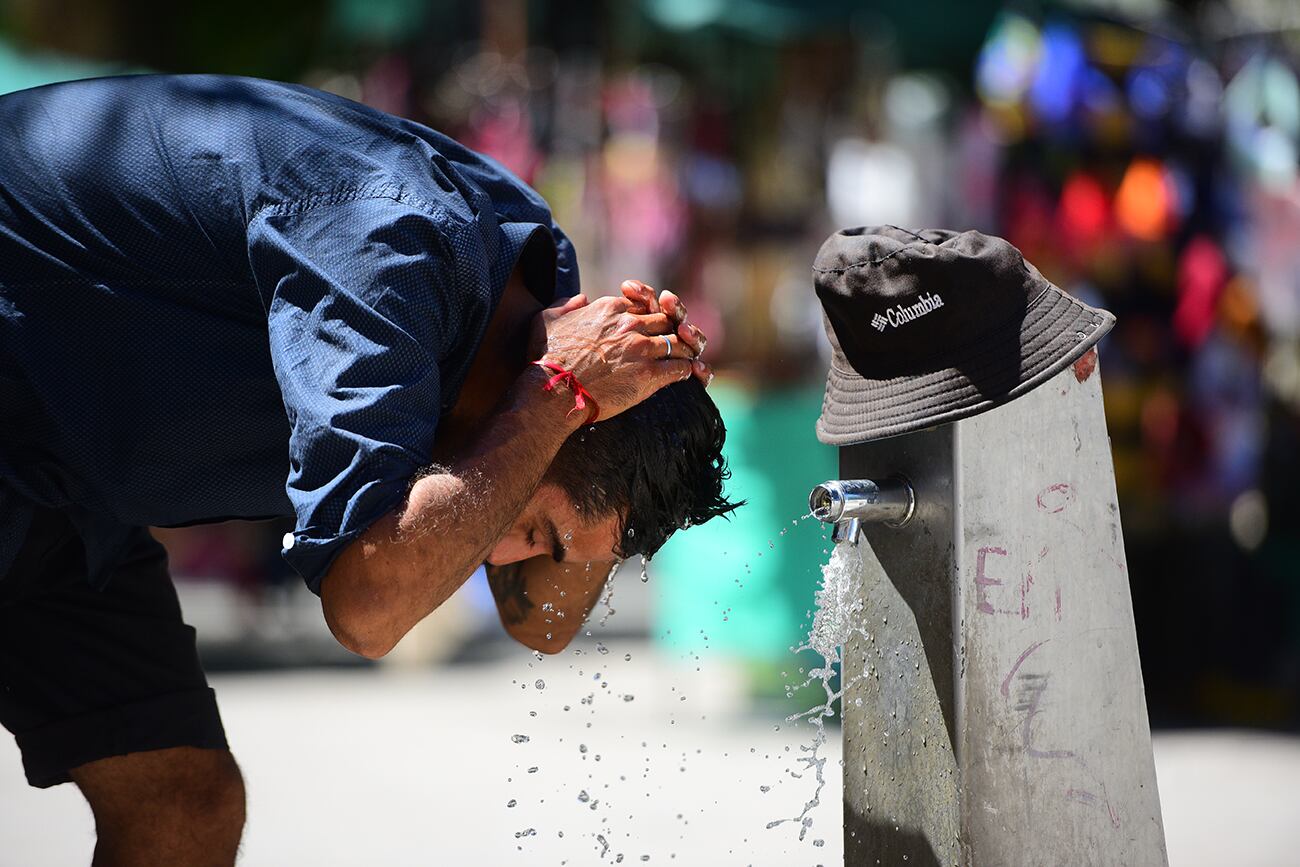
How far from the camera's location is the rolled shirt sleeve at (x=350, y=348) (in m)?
1.71

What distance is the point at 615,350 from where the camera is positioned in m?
2.02

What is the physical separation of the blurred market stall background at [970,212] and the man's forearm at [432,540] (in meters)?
3.67

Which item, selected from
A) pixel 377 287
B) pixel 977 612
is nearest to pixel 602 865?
pixel 977 612

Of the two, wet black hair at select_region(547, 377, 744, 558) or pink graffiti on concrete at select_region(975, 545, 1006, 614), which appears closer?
pink graffiti on concrete at select_region(975, 545, 1006, 614)

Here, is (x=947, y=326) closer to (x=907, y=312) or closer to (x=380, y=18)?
(x=907, y=312)

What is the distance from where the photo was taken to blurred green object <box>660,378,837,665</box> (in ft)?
19.1

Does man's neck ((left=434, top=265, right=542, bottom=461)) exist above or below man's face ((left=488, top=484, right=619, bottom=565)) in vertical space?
above

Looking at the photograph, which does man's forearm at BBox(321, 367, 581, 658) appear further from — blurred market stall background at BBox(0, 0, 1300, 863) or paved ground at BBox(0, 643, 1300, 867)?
blurred market stall background at BBox(0, 0, 1300, 863)

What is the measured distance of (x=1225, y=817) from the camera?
14.2ft

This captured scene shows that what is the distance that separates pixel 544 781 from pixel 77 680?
2.65 m

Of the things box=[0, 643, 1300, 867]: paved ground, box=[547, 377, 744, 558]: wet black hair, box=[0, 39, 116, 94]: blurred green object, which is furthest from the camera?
box=[0, 39, 116, 94]: blurred green object

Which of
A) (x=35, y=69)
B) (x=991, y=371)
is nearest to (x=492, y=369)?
(x=991, y=371)

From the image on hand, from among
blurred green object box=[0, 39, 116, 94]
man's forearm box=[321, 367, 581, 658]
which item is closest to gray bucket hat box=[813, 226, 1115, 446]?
man's forearm box=[321, 367, 581, 658]

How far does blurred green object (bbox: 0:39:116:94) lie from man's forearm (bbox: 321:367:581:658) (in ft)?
17.6
